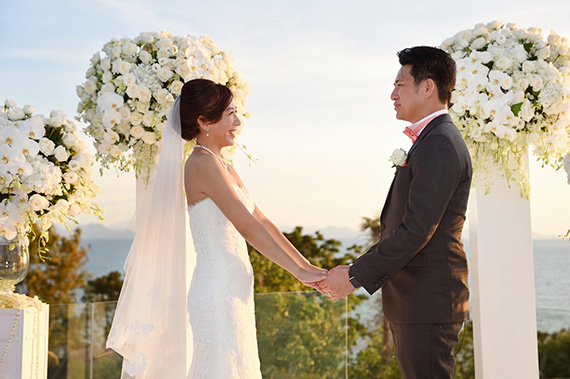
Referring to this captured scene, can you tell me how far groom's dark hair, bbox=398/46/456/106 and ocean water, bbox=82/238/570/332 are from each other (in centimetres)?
1986

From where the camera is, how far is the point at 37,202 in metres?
3.36

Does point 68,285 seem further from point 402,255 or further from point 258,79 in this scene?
point 402,255

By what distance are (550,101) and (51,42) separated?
9.68 metres

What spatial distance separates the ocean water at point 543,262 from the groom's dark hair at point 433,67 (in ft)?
65.2

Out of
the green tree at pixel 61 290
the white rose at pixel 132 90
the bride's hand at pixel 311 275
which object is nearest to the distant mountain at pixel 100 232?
the green tree at pixel 61 290

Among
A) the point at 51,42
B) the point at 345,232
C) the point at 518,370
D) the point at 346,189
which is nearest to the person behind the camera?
the point at 518,370

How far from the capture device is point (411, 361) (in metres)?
2.70

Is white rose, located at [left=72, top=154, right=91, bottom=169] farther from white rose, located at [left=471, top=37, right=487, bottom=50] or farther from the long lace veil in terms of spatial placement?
white rose, located at [left=471, top=37, right=487, bottom=50]

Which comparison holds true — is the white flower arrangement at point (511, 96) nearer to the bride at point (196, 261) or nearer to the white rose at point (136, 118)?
the bride at point (196, 261)

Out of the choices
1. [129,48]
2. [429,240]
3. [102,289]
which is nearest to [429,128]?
[429,240]

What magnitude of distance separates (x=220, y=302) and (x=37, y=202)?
1171 mm

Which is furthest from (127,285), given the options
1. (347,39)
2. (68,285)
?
(68,285)

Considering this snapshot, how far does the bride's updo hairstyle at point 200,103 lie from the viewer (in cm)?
329

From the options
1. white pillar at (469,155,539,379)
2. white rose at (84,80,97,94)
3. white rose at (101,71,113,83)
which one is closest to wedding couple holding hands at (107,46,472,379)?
white rose at (101,71,113,83)
